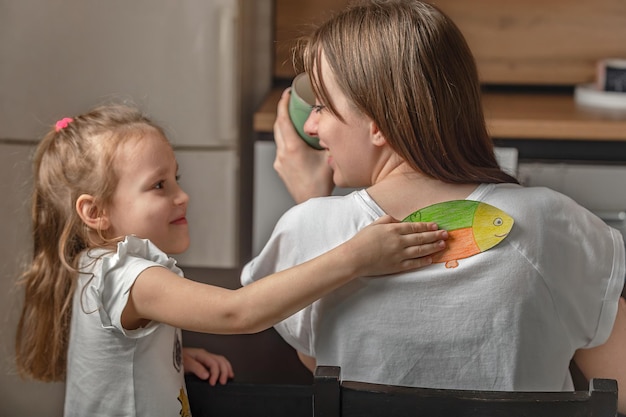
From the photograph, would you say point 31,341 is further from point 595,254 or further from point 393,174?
point 595,254

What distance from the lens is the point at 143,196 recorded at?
1250 mm

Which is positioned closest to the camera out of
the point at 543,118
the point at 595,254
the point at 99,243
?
the point at 595,254

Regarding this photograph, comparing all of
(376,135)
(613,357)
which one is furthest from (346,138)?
(613,357)

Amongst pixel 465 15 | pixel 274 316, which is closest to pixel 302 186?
pixel 274 316

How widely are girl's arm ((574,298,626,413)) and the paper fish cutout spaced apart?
0.26 m

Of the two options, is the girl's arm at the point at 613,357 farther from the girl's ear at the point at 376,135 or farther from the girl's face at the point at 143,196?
the girl's face at the point at 143,196

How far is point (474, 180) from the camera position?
1.12m

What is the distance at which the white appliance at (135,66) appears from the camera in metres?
2.39

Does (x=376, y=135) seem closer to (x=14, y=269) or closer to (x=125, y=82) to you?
(x=125, y=82)

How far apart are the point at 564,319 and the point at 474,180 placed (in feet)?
0.68

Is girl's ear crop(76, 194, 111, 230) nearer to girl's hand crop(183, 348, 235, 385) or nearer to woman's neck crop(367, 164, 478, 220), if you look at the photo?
girl's hand crop(183, 348, 235, 385)

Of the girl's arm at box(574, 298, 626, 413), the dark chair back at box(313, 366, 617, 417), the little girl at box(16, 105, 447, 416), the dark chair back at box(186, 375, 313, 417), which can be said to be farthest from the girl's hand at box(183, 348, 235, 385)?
the girl's arm at box(574, 298, 626, 413)

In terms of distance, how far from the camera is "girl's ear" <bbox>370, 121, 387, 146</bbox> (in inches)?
44.8

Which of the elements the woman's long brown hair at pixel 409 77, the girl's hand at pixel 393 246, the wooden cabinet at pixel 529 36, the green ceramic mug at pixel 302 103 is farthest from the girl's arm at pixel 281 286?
the wooden cabinet at pixel 529 36
